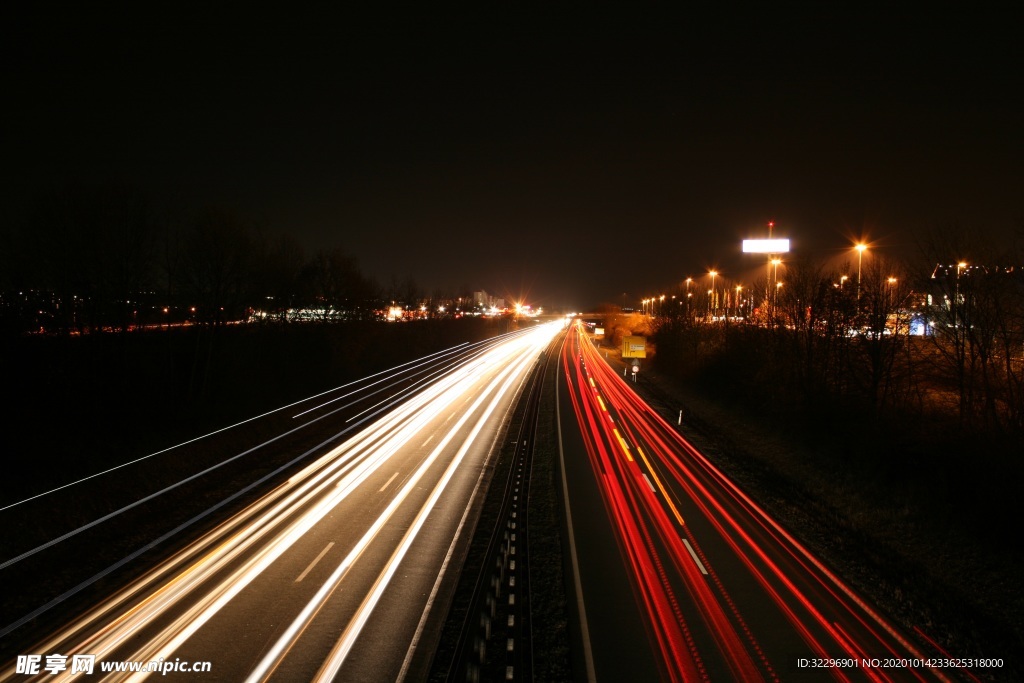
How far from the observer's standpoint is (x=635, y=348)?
47.2 m

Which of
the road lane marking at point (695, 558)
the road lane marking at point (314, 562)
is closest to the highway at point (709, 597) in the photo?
the road lane marking at point (695, 558)

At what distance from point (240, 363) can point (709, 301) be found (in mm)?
40029

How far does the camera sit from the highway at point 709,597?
23.9ft

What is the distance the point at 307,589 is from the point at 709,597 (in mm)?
7250

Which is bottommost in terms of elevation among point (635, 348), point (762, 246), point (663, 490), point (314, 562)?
point (663, 490)

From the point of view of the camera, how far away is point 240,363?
1214 inches

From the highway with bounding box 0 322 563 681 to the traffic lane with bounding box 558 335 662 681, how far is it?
8.57ft

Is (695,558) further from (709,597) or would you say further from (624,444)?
(624,444)

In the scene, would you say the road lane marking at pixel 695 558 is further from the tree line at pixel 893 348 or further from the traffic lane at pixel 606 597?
the tree line at pixel 893 348

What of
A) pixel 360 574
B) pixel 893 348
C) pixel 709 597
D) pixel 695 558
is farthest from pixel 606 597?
pixel 893 348

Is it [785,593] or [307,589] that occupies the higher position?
[307,589]

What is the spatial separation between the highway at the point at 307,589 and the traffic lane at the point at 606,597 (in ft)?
8.57

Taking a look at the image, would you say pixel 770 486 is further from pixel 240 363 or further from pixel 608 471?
pixel 240 363

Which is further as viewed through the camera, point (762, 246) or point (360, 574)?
point (762, 246)
